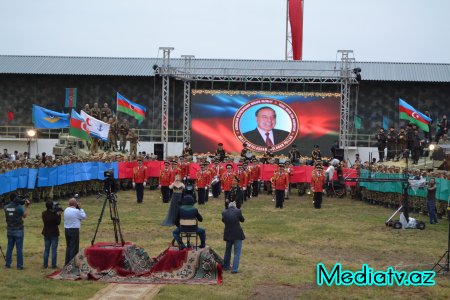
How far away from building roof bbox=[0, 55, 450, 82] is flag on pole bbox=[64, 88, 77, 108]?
1.17 meters

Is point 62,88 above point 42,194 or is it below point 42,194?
above

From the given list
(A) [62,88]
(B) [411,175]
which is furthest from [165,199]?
(A) [62,88]

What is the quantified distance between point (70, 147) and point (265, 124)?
1088 centimetres

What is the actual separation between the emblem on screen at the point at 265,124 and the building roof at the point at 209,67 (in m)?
4.07

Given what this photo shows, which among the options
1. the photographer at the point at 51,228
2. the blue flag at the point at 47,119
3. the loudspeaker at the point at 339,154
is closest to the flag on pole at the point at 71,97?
the blue flag at the point at 47,119

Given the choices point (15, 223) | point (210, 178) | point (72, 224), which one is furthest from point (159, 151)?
point (15, 223)

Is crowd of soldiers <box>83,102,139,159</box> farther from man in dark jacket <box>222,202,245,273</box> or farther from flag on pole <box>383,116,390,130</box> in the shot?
man in dark jacket <box>222,202,245,273</box>

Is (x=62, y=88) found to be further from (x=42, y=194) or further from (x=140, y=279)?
(x=140, y=279)

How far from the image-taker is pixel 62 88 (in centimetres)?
4862

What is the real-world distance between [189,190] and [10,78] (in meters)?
34.9

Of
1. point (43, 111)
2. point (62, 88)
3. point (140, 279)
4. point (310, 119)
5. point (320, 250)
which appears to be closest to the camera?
point (140, 279)

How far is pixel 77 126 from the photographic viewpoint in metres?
32.9

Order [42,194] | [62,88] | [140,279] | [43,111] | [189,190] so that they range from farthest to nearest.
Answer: [62,88], [43,111], [42,194], [189,190], [140,279]

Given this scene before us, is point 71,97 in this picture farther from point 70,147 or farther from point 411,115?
point 411,115
